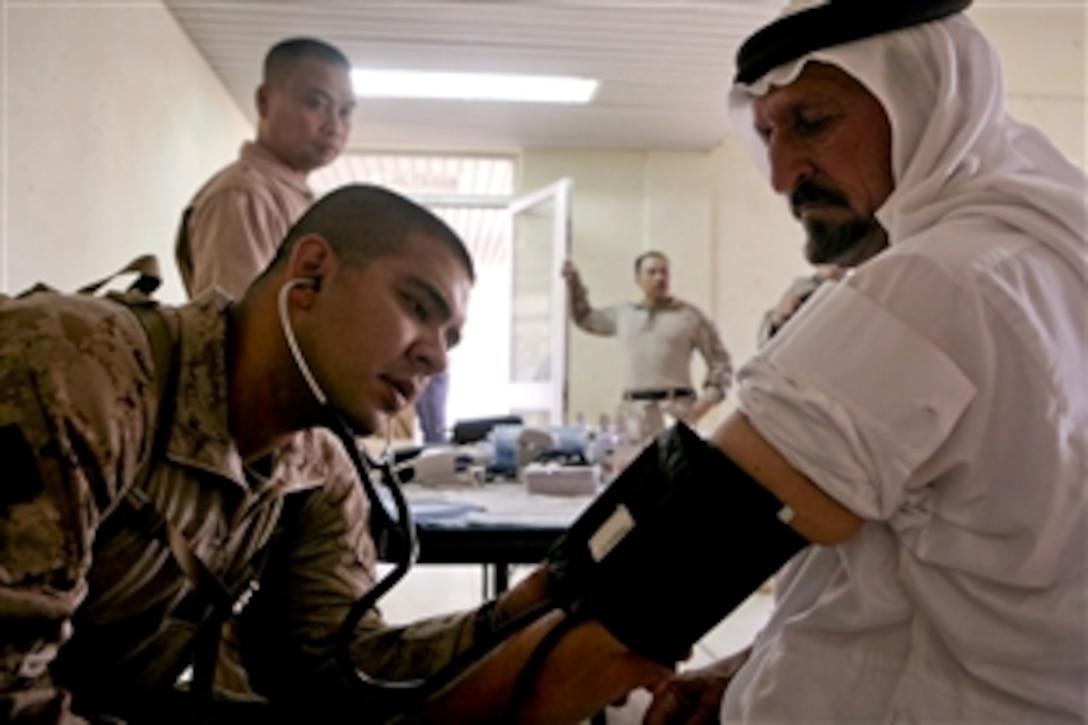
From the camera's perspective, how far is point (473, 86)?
510 cm

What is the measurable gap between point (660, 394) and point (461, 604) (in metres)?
1.68

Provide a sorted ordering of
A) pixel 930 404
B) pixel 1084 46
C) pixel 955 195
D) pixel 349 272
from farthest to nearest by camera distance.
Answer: pixel 1084 46
pixel 349 272
pixel 955 195
pixel 930 404

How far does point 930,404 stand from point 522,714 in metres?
0.49

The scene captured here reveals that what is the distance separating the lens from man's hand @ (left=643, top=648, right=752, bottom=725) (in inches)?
39.2

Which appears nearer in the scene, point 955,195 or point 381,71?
point 955,195

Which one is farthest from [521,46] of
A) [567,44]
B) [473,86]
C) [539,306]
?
[539,306]

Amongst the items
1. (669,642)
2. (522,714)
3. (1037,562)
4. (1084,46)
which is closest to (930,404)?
(1037,562)

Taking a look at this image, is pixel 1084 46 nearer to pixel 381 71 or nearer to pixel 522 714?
pixel 381 71

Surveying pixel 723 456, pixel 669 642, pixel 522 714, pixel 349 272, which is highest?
pixel 349 272

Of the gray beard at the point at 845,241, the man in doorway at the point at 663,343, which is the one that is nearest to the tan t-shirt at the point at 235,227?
the gray beard at the point at 845,241

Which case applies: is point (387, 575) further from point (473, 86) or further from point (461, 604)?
point (473, 86)

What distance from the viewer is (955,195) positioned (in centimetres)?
78

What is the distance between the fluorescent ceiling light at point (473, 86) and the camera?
491 centimetres

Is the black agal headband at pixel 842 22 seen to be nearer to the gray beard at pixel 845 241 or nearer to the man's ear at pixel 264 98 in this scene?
the gray beard at pixel 845 241
